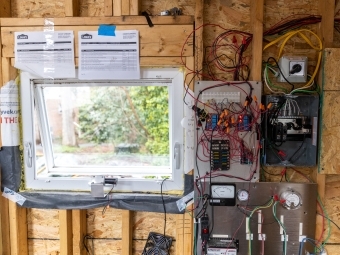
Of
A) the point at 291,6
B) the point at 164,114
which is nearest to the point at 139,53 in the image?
the point at 164,114

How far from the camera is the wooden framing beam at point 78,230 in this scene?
163cm

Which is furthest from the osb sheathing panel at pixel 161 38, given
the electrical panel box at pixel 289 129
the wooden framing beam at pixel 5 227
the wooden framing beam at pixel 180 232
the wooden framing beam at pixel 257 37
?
the wooden framing beam at pixel 5 227

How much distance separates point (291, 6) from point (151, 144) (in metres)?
1.20

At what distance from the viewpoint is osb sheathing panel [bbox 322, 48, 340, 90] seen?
1392 millimetres

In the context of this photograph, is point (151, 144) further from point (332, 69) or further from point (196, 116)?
point (332, 69)

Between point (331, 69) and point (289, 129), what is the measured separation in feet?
1.24

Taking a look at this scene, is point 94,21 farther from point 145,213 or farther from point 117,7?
point 145,213

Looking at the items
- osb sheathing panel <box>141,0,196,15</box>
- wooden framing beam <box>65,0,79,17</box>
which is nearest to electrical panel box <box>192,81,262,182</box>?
osb sheathing panel <box>141,0,196,15</box>

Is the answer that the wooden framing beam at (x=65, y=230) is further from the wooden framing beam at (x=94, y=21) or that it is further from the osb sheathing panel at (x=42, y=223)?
the wooden framing beam at (x=94, y=21)

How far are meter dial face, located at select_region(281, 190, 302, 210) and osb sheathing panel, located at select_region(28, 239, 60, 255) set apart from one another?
1.43m

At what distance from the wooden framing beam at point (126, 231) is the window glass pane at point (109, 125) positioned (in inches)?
13.3

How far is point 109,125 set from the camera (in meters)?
→ 1.86

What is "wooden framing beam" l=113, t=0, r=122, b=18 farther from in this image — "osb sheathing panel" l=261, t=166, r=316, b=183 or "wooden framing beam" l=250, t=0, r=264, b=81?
"osb sheathing panel" l=261, t=166, r=316, b=183

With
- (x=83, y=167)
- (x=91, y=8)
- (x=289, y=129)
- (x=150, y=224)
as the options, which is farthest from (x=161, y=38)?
(x=150, y=224)
